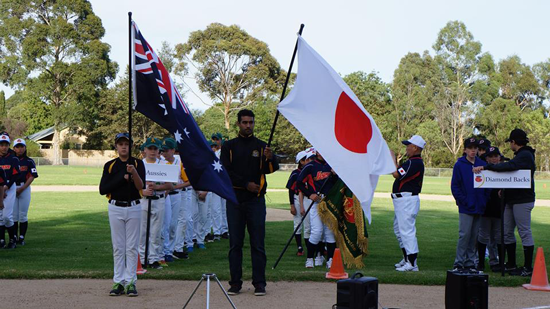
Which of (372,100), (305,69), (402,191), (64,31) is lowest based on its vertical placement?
(402,191)

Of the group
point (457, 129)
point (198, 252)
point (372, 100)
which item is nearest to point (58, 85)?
point (372, 100)

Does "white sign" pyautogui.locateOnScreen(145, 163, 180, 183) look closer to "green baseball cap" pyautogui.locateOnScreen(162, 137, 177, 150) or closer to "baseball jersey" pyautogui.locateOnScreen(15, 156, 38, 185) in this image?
"green baseball cap" pyautogui.locateOnScreen(162, 137, 177, 150)

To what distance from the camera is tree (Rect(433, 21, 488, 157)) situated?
3231 inches

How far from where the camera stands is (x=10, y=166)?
40.2ft

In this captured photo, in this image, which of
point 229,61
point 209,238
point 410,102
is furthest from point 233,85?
point 209,238

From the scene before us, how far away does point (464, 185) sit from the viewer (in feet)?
33.5

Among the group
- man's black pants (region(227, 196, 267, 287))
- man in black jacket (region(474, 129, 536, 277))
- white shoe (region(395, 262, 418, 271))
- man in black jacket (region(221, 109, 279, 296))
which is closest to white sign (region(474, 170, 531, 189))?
man in black jacket (region(474, 129, 536, 277))

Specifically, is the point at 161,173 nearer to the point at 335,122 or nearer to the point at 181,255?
the point at 181,255

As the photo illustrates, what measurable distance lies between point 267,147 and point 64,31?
68782mm

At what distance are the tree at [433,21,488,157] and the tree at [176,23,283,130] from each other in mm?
23085

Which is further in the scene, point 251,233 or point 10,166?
point 10,166

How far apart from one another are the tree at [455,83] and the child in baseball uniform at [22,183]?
7254 cm

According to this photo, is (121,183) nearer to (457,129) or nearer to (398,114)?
(398,114)

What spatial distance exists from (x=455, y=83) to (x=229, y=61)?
2975 centimetres
